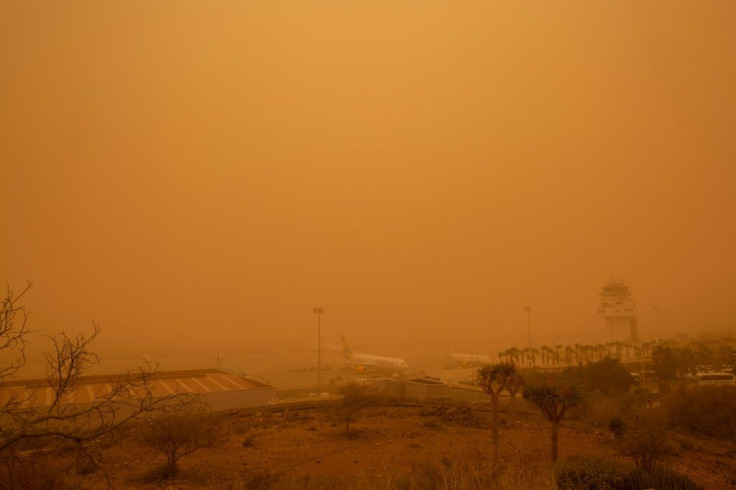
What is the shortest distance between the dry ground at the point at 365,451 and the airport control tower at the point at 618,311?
5994 inches

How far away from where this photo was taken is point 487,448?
21250 mm

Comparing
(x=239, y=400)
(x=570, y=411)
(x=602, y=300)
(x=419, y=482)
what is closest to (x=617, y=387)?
(x=570, y=411)

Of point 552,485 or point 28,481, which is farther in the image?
point 552,485

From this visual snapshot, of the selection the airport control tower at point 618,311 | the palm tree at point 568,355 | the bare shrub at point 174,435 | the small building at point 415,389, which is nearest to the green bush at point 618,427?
the small building at point 415,389

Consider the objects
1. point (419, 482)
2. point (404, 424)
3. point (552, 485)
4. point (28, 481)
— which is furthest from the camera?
point (404, 424)

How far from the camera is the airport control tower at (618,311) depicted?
16238cm

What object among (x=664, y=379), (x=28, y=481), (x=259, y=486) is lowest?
(x=664, y=379)

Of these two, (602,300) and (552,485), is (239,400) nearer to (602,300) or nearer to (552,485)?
(552,485)

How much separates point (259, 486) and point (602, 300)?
179 meters

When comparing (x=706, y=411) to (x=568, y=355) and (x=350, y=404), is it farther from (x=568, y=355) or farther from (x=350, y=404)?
(x=568, y=355)

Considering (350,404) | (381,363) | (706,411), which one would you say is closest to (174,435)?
(350,404)

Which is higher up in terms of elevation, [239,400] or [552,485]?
[552,485]

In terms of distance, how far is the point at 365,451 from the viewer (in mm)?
21156

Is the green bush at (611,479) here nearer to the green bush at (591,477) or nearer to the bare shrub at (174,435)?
the green bush at (591,477)
